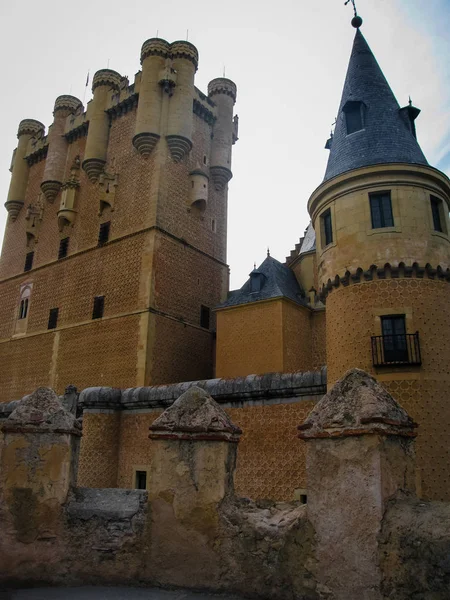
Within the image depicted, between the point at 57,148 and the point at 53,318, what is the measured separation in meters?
9.67

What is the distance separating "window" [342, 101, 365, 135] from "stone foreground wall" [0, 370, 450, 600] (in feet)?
33.5

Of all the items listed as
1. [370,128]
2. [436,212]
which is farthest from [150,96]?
[436,212]

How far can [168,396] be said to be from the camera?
46.5 ft

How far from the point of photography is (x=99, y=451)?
14.6m

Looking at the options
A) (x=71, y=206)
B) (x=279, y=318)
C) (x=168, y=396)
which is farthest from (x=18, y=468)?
(x=71, y=206)

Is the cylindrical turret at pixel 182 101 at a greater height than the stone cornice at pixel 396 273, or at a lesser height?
greater

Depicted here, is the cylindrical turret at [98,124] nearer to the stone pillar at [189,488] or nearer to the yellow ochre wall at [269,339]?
the yellow ochre wall at [269,339]

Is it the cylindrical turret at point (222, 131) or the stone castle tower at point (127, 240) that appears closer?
the stone castle tower at point (127, 240)

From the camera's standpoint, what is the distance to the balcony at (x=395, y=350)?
9938 millimetres

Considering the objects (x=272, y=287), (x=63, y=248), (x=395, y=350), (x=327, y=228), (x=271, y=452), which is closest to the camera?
(x=395, y=350)

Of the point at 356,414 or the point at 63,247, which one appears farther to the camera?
the point at 63,247

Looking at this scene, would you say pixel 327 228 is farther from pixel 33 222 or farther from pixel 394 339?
pixel 33 222

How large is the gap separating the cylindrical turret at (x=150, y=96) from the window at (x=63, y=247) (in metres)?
6.06

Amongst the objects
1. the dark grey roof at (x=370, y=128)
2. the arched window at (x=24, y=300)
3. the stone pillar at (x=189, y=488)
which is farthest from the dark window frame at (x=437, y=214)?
the arched window at (x=24, y=300)
